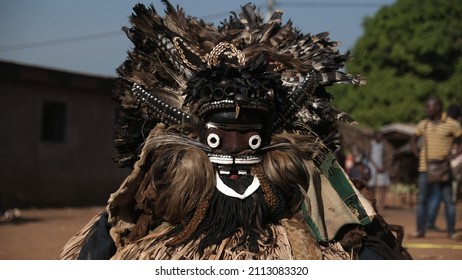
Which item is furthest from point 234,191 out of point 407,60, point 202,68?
point 407,60

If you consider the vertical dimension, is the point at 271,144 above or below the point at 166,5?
below

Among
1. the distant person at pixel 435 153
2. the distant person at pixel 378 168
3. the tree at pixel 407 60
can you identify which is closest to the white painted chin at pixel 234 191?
Answer: the distant person at pixel 435 153

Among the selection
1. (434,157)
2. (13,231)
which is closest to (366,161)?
(434,157)

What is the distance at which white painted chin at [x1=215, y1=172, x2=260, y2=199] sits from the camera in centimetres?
343

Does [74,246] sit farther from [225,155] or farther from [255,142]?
[255,142]

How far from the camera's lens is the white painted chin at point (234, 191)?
3426mm

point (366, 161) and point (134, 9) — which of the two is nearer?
point (134, 9)

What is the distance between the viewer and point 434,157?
29.7ft

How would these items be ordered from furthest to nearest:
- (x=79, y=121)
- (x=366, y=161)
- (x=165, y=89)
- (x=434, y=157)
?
(x=79, y=121)
(x=366, y=161)
(x=434, y=157)
(x=165, y=89)

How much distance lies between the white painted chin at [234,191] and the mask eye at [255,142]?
137 millimetres

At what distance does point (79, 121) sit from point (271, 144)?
14.2 metres

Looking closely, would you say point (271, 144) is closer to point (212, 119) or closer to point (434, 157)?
point (212, 119)

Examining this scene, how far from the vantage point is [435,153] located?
29.8ft

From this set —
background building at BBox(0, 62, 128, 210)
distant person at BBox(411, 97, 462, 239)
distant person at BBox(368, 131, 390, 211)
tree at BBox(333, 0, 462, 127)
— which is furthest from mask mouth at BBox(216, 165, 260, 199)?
tree at BBox(333, 0, 462, 127)
